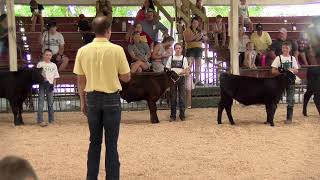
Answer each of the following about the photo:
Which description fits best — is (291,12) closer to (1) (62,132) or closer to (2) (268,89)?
(2) (268,89)

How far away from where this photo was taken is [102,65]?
16.8ft

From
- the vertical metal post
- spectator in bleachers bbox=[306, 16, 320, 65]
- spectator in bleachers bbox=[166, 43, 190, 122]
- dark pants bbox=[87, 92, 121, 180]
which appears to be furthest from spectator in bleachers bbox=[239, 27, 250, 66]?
dark pants bbox=[87, 92, 121, 180]

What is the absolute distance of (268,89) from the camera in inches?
413

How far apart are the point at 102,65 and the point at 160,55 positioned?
8.12 m

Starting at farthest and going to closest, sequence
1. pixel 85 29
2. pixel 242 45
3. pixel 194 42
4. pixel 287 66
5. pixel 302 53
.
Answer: pixel 85 29 → pixel 302 53 → pixel 242 45 → pixel 194 42 → pixel 287 66

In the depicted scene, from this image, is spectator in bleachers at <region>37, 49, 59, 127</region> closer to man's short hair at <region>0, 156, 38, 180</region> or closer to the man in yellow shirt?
the man in yellow shirt

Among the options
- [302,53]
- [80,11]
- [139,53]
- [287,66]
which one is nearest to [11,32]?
[139,53]

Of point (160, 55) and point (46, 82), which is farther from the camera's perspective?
point (160, 55)

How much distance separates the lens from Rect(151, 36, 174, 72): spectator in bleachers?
13083mm

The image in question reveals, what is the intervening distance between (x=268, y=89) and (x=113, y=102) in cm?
596

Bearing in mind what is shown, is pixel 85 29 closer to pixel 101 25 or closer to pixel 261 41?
pixel 261 41

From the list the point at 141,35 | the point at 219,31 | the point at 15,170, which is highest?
the point at 219,31

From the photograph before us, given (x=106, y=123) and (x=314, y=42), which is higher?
(x=314, y=42)

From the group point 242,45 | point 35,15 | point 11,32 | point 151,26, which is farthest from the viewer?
point 35,15
